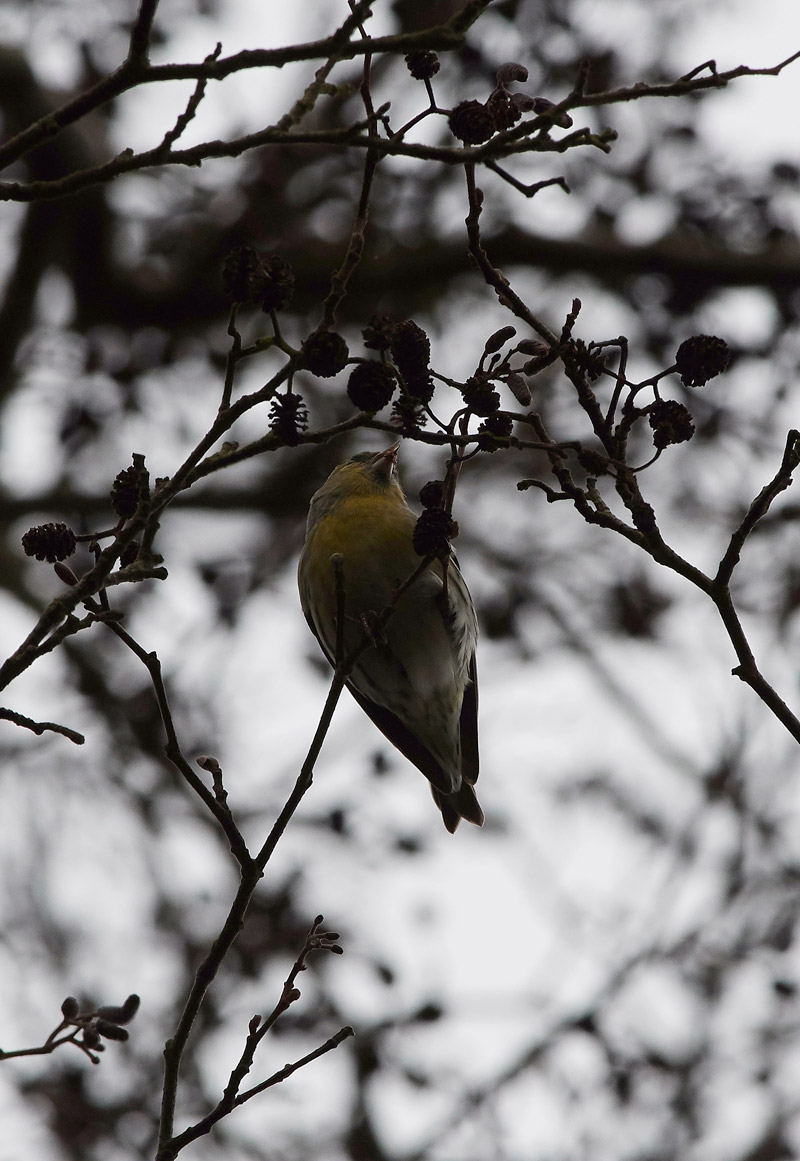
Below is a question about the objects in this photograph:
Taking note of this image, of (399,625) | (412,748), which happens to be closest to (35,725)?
(399,625)

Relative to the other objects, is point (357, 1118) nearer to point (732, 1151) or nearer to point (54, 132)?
point (732, 1151)

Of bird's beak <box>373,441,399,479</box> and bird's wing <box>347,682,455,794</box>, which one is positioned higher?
bird's beak <box>373,441,399,479</box>

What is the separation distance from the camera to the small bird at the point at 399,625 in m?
4.16

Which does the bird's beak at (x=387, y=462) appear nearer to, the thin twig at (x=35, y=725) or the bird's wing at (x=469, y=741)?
the bird's wing at (x=469, y=741)

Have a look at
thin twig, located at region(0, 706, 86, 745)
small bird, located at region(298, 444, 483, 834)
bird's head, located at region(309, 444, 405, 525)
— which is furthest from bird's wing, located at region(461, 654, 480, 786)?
thin twig, located at region(0, 706, 86, 745)

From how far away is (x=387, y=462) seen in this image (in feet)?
15.1

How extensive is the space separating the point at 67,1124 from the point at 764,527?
413 cm

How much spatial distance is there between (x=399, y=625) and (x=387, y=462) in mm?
722

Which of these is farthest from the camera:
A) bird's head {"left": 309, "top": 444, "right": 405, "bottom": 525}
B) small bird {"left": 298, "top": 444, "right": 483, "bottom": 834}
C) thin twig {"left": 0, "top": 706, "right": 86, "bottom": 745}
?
bird's head {"left": 309, "top": 444, "right": 405, "bottom": 525}

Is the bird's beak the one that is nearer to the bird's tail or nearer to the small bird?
the small bird

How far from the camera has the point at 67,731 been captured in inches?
74.8

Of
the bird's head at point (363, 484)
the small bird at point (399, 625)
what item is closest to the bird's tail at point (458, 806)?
the small bird at point (399, 625)

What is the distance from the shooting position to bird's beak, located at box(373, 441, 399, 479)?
4.55 metres

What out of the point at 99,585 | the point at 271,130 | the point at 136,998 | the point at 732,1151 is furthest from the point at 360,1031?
the point at 271,130
